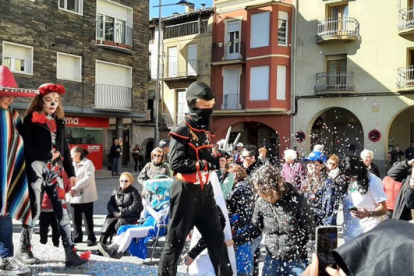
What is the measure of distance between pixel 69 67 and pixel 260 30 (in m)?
11.5

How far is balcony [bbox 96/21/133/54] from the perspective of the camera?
23.7 meters

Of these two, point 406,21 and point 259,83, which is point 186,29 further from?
point 406,21

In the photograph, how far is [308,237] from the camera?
420 centimetres

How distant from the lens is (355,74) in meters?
24.7

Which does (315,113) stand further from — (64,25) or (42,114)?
(42,114)

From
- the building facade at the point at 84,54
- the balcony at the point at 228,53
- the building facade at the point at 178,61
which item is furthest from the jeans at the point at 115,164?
the balcony at the point at 228,53

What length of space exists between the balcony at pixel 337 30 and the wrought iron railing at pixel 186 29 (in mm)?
9083

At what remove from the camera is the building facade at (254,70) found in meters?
27.0

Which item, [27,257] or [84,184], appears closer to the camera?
[27,257]

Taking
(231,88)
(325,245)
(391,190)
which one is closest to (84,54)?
(231,88)

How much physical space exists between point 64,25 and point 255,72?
11411 mm

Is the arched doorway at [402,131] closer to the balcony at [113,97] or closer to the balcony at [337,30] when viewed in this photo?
the balcony at [337,30]

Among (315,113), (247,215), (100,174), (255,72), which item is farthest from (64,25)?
(247,215)

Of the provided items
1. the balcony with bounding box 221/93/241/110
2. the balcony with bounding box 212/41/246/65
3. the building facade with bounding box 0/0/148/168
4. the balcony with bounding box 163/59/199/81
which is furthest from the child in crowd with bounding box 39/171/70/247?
the balcony with bounding box 163/59/199/81
